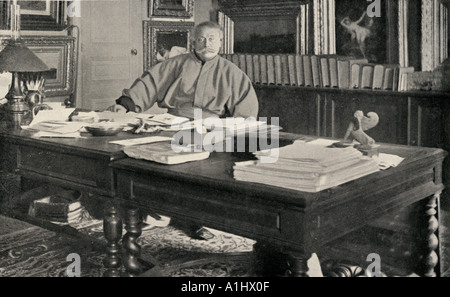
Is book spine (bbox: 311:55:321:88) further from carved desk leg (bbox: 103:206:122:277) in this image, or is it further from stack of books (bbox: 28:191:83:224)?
carved desk leg (bbox: 103:206:122:277)

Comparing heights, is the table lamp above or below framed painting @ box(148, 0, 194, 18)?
below

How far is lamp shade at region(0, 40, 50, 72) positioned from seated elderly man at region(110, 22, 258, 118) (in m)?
0.95

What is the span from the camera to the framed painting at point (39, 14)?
474 cm

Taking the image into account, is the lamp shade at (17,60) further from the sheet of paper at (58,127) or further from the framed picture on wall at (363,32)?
the framed picture on wall at (363,32)

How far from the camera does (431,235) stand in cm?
264

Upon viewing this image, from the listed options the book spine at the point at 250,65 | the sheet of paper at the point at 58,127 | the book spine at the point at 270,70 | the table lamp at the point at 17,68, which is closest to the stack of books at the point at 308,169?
the sheet of paper at the point at 58,127

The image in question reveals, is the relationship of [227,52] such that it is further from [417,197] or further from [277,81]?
[417,197]

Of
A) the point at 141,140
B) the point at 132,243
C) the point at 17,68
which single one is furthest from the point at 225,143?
the point at 17,68

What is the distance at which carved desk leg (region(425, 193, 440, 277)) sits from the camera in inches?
103

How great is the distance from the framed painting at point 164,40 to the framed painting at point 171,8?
0.09 metres

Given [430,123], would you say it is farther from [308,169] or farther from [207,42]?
[308,169]

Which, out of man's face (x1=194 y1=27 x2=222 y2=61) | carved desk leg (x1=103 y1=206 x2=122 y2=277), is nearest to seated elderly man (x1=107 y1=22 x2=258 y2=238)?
man's face (x1=194 y1=27 x2=222 y2=61)

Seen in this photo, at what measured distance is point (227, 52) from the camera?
657 cm
